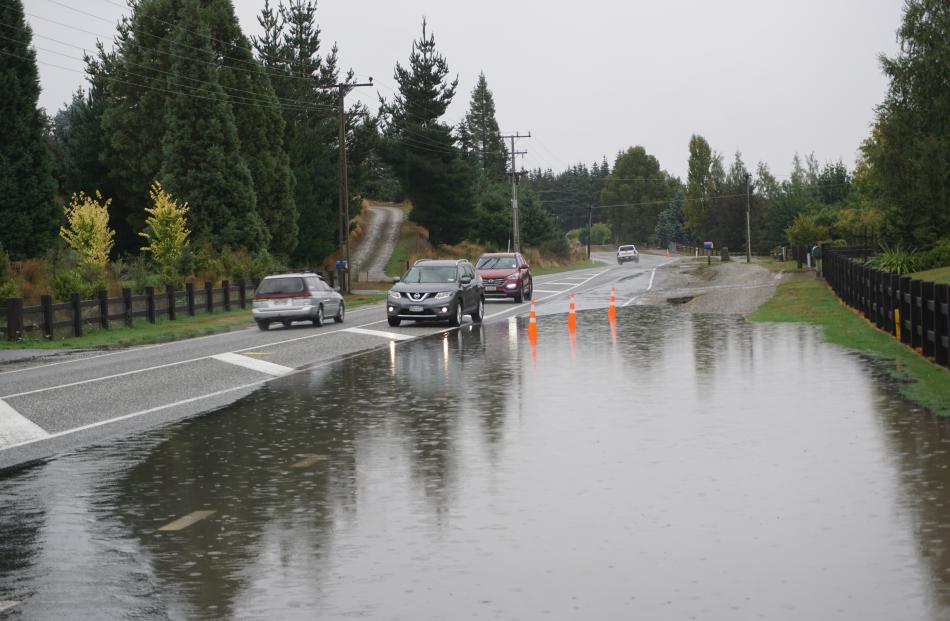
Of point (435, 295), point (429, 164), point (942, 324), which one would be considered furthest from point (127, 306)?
point (429, 164)

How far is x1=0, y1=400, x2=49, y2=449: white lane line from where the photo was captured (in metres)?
13.1

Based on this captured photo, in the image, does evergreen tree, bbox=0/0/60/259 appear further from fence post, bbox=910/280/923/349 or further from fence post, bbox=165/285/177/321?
fence post, bbox=910/280/923/349

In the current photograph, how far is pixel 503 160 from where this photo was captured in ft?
489

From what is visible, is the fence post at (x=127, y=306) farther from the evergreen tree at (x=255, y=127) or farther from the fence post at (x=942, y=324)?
the evergreen tree at (x=255, y=127)

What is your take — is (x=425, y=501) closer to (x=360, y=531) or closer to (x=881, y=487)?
(x=360, y=531)

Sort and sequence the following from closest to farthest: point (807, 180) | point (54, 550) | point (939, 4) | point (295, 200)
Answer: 1. point (54, 550)
2. point (939, 4)
3. point (295, 200)
4. point (807, 180)

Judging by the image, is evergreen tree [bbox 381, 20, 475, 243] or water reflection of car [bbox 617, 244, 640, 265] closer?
evergreen tree [bbox 381, 20, 475, 243]

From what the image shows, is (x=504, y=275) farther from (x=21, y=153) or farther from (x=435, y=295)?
(x=21, y=153)

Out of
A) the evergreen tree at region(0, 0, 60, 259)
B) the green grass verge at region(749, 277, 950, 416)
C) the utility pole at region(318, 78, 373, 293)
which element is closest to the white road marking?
the green grass verge at region(749, 277, 950, 416)

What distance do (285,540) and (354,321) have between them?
89.3ft

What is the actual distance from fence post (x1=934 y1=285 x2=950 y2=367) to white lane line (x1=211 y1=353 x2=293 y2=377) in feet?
33.2

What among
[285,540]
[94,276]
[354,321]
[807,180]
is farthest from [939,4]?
[807,180]

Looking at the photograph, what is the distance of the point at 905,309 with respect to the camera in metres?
21.1

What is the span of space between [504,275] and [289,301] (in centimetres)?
1248
